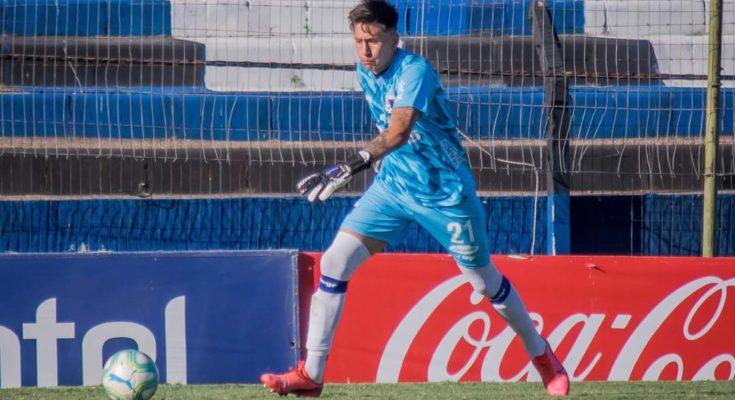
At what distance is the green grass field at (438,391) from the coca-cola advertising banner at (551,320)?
492 mm

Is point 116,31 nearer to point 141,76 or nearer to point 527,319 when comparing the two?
point 141,76

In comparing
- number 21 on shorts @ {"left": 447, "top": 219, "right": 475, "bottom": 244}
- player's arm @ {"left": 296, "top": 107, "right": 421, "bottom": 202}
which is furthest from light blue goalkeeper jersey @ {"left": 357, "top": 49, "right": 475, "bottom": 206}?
player's arm @ {"left": 296, "top": 107, "right": 421, "bottom": 202}

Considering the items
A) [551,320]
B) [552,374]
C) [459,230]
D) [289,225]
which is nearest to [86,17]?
[289,225]

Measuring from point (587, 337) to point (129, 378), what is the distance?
3.56 m

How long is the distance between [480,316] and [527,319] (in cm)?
198

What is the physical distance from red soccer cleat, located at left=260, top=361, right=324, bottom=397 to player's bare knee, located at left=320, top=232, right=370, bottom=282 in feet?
1.56

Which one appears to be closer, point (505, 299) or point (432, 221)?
point (432, 221)

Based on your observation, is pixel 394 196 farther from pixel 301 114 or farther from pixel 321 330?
pixel 301 114

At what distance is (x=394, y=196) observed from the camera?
520cm

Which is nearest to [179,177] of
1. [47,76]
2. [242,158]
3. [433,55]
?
[242,158]

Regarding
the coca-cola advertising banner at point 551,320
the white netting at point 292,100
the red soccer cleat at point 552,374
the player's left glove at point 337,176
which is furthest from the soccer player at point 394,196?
the white netting at point 292,100

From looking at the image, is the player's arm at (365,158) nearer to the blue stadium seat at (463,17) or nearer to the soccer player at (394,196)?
the soccer player at (394,196)

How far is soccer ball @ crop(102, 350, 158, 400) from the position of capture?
5.03 m

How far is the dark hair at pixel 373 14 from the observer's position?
16.3 feet
